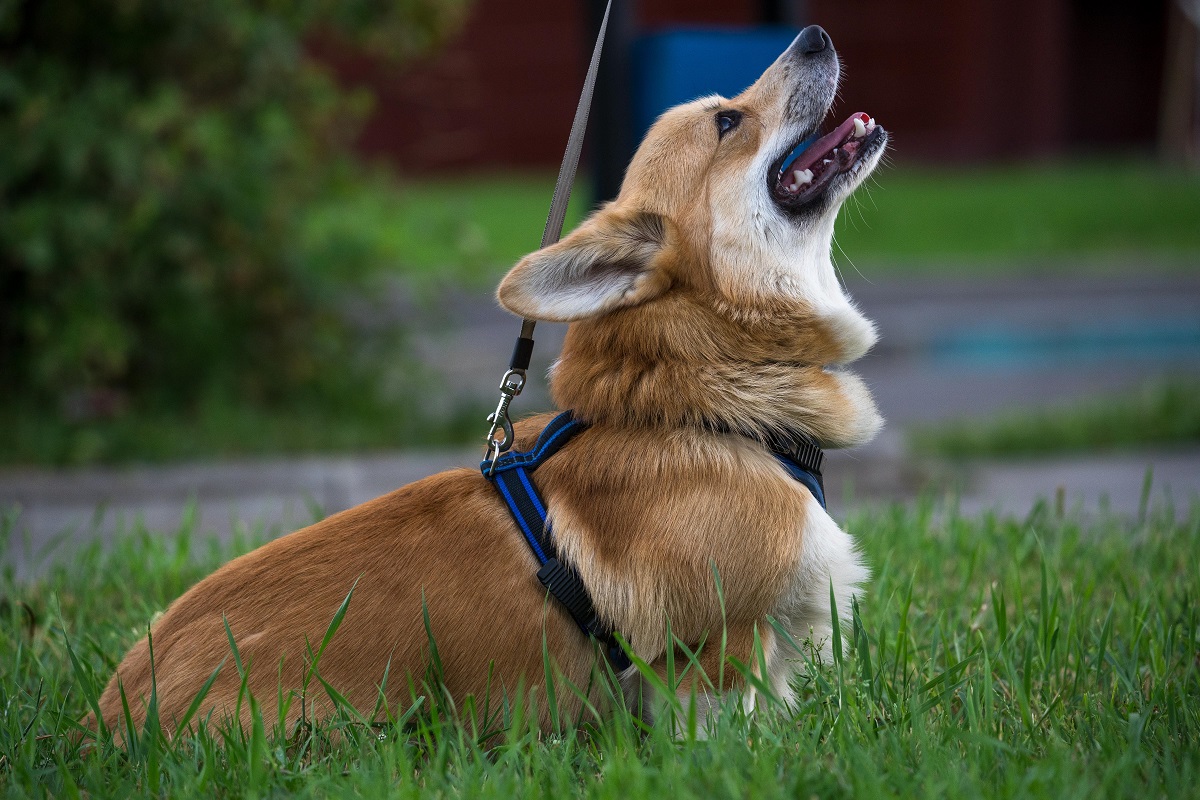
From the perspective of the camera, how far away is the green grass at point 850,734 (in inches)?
77.1

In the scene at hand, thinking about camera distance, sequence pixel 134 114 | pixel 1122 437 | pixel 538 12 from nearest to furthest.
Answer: pixel 134 114 < pixel 1122 437 < pixel 538 12

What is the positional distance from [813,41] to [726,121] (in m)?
0.34

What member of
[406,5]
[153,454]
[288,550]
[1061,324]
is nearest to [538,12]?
[1061,324]

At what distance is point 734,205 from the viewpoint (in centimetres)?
274

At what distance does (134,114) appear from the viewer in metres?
5.34

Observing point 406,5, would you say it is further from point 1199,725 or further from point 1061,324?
point 1061,324

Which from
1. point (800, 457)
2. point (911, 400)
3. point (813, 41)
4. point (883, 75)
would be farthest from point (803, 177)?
point (883, 75)

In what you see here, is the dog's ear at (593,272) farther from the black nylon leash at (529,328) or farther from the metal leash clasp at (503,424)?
the metal leash clasp at (503,424)

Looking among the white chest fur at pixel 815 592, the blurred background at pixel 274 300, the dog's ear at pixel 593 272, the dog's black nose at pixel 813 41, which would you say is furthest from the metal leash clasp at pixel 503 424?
the blurred background at pixel 274 300

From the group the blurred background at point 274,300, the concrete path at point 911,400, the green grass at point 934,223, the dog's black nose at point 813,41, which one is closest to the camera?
the dog's black nose at point 813,41

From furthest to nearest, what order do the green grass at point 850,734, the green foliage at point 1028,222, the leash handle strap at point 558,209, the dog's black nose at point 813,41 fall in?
1. the green foliage at point 1028,222
2. the dog's black nose at point 813,41
3. the leash handle strap at point 558,209
4. the green grass at point 850,734

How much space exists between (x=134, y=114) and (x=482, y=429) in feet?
7.65

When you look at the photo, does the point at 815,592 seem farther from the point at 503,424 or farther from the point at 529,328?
the point at 529,328

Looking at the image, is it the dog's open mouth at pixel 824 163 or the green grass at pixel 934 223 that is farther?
the green grass at pixel 934 223
